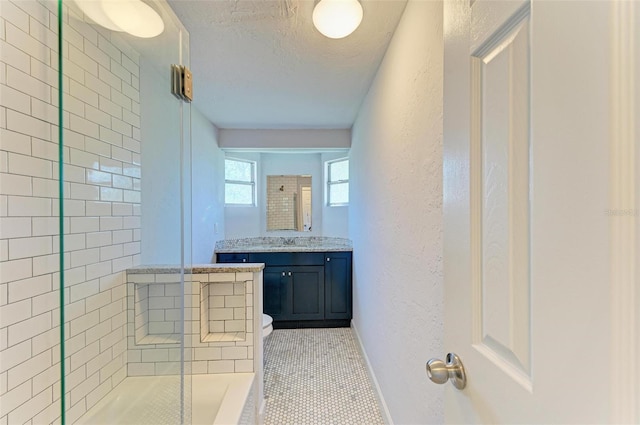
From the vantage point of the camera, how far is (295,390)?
1947 millimetres

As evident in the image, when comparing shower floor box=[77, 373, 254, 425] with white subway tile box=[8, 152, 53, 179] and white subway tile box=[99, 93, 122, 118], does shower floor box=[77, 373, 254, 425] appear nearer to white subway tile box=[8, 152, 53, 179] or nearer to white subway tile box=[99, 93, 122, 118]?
white subway tile box=[8, 152, 53, 179]

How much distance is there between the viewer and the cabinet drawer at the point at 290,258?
308cm

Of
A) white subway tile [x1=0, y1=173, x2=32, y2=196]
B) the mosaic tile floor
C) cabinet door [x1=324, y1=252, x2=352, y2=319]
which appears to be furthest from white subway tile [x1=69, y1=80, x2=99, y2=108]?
cabinet door [x1=324, y1=252, x2=352, y2=319]

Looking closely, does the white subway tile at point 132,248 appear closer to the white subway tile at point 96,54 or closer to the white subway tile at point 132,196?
the white subway tile at point 132,196

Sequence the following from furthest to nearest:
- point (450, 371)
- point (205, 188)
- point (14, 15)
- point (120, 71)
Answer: point (205, 188) → point (120, 71) → point (14, 15) → point (450, 371)

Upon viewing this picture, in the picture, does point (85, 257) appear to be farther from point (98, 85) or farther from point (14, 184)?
point (98, 85)

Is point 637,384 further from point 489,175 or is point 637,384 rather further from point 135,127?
point 135,127

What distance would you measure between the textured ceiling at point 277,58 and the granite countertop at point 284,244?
139cm

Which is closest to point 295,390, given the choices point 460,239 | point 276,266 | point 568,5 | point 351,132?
point 276,266

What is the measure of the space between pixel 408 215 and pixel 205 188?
2175 mm

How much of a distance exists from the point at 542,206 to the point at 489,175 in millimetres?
130

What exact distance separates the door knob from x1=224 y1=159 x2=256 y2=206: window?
317cm

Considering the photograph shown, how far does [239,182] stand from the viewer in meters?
3.52

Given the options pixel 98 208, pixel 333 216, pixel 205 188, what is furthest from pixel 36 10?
pixel 333 216
